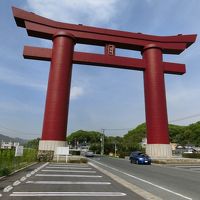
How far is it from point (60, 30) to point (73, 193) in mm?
33969

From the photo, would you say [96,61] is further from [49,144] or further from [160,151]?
[160,151]

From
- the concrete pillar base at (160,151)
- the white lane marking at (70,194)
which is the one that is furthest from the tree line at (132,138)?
the white lane marking at (70,194)

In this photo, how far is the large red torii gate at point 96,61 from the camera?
3831 centimetres

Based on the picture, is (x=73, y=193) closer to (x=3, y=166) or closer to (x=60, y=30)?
A: (x=3, y=166)

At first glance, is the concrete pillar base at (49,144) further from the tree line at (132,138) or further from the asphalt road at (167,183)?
the tree line at (132,138)

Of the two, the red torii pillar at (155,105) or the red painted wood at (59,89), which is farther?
the red torii pillar at (155,105)

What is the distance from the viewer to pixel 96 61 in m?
41.5

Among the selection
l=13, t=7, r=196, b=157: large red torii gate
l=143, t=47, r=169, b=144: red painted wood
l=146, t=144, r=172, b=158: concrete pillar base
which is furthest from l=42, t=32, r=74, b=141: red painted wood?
l=146, t=144, r=172, b=158: concrete pillar base

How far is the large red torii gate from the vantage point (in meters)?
38.3

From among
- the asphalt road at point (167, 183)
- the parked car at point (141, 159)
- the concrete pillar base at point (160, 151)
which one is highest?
the concrete pillar base at point (160, 151)

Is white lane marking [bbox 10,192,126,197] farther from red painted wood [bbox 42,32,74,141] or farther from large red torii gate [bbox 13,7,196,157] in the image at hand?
red painted wood [bbox 42,32,74,141]

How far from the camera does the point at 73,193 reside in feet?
34.9

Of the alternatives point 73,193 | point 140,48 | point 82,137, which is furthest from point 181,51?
point 82,137

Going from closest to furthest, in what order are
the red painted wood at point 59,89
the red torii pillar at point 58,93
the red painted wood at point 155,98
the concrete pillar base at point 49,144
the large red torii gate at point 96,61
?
the concrete pillar base at point 49,144 → the red torii pillar at point 58,93 → the red painted wood at point 59,89 → the large red torii gate at point 96,61 → the red painted wood at point 155,98
